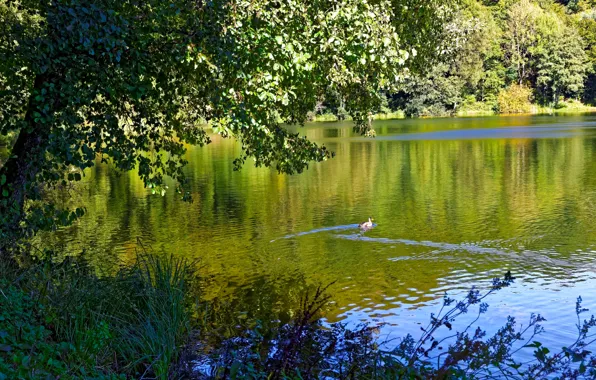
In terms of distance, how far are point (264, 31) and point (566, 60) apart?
87.5 m

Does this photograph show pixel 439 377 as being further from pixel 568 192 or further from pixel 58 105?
pixel 568 192

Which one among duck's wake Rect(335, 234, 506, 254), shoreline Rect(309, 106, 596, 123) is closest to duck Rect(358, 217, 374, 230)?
duck's wake Rect(335, 234, 506, 254)

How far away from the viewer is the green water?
1254 cm

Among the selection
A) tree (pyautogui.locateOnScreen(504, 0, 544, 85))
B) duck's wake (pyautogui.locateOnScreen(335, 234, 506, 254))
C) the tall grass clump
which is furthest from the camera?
tree (pyautogui.locateOnScreen(504, 0, 544, 85))

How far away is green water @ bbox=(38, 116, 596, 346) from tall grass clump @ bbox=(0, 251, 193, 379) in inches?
74.6

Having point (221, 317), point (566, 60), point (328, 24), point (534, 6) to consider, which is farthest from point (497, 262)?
point (534, 6)

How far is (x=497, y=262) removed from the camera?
14805mm

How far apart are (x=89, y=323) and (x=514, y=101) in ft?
287

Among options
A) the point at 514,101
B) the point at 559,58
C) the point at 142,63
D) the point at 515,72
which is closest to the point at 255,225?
the point at 142,63

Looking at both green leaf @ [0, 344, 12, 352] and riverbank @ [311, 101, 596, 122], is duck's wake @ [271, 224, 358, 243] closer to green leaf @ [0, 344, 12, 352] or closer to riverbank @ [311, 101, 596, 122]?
green leaf @ [0, 344, 12, 352]

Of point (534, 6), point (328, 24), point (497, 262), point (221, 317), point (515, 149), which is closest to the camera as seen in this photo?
point (328, 24)

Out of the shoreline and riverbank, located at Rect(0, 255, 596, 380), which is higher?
→ the shoreline

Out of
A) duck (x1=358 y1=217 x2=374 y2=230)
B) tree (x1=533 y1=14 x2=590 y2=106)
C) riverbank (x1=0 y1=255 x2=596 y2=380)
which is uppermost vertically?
tree (x1=533 y1=14 x2=590 y2=106)

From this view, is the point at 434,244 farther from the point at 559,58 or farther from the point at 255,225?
the point at 559,58
